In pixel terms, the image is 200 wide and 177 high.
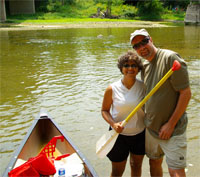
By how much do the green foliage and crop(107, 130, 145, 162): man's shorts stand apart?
5265 cm

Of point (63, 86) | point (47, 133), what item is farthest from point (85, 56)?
point (47, 133)

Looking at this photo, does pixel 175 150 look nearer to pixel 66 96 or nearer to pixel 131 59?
pixel 131 59

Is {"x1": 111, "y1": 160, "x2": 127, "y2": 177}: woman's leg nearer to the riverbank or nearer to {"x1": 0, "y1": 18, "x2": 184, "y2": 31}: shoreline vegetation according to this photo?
the riverbank

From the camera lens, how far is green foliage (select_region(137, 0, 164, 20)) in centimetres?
5334

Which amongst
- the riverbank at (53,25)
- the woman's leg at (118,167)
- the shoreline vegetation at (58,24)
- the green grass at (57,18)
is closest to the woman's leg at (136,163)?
the woman's leg at (118,167)

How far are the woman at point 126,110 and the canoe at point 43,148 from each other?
0.50 metres

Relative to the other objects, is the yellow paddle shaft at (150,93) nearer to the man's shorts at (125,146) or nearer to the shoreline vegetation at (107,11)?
the man's shorts at (125,146)

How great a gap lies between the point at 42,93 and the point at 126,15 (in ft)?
157

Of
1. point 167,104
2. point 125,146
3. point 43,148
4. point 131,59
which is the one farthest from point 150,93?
point 43,148

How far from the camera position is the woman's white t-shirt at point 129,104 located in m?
2.92

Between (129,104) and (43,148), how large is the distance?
2223 mm

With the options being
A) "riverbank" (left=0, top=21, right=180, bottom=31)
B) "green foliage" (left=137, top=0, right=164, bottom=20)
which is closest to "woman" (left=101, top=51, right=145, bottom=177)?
"riverbank" (left=0, top=21, right=180, bottom=31)

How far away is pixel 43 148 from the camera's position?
4.48 metres

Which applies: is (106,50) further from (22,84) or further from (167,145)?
(167,145)
